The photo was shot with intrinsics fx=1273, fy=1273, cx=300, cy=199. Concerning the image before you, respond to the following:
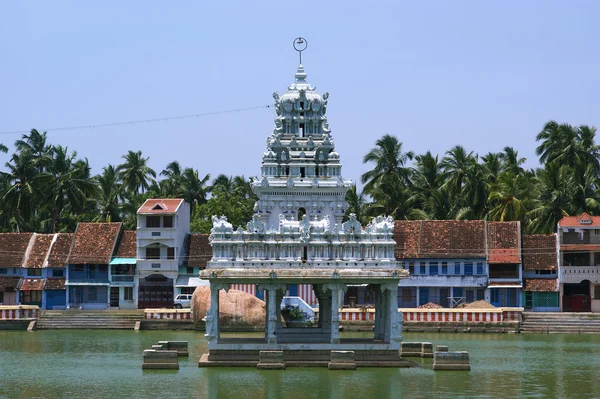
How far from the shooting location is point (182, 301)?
82812 mm

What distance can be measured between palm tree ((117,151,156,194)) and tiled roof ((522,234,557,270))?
3573cm

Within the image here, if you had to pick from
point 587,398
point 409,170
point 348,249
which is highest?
point 409,170

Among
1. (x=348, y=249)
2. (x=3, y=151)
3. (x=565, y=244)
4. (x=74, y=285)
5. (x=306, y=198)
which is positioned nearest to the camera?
(x=348, y=249)

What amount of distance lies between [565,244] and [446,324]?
491 inches

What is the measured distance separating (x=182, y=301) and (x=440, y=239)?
56.8 feet

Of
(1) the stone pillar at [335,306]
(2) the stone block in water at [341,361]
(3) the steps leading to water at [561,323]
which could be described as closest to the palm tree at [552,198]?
(3) the steps leading to water at [561,323]

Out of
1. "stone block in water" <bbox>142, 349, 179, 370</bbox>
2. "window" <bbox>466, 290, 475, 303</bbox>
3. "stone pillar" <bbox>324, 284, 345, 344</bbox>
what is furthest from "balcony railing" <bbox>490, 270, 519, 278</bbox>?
"stone block in water" <bbox>142, 349, 179, 370</bbox>

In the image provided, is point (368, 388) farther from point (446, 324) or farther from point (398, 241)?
point (398, 241)

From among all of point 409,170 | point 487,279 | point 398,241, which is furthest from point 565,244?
point 409,170

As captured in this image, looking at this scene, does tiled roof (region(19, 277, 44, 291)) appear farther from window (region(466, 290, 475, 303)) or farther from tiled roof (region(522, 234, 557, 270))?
tiled roof (region(522, 234, 557, 270))

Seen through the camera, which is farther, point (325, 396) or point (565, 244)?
point (565, 244)

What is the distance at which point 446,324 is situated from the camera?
71.8 m

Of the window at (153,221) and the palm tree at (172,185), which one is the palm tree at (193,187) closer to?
the palm tree at (172,185)

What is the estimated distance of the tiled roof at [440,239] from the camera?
82.5m
